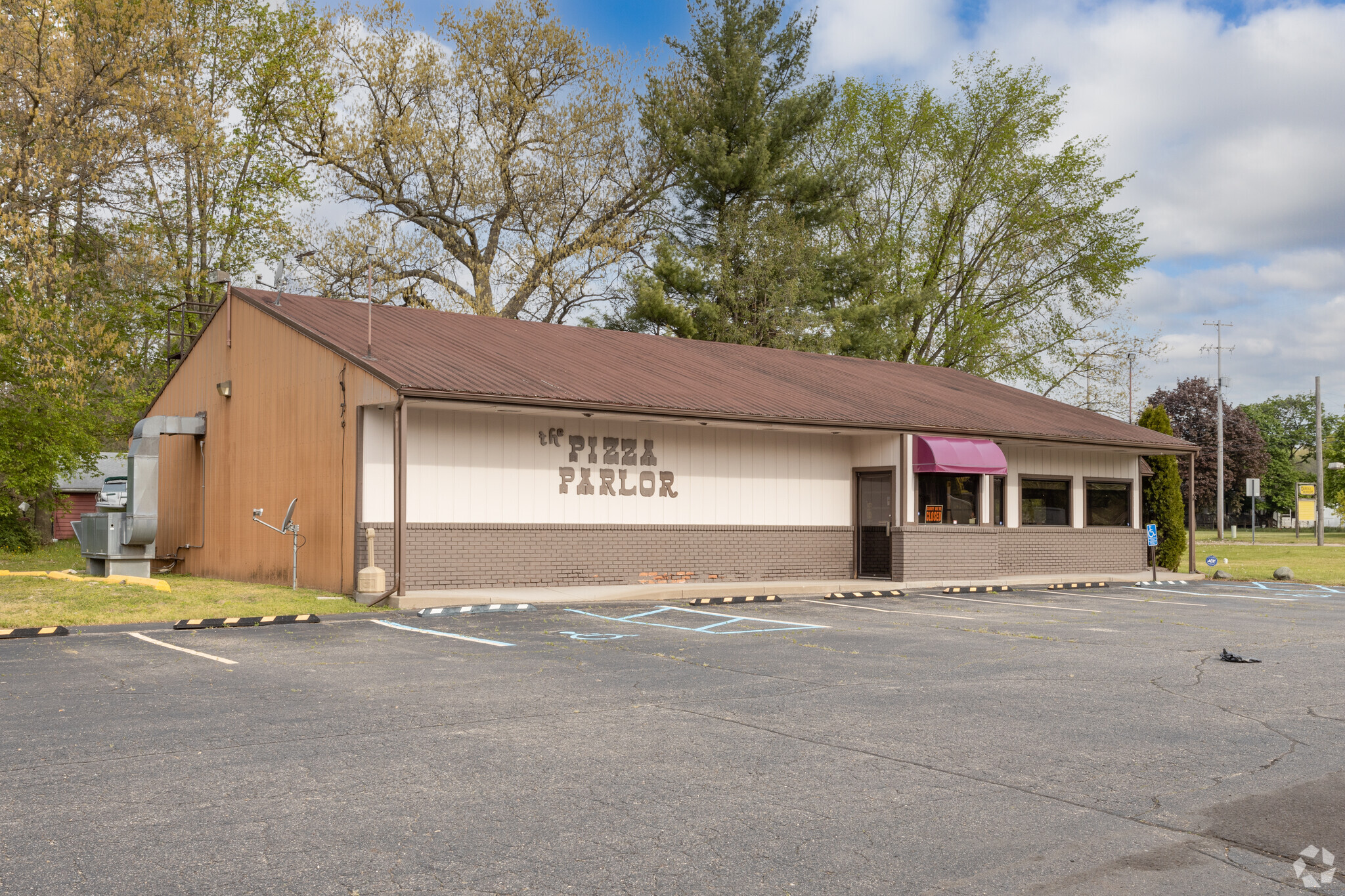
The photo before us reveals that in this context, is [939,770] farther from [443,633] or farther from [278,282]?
[278,282]

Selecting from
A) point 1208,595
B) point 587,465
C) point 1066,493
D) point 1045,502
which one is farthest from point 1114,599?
point 587,465

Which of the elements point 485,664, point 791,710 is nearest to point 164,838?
point 791,710

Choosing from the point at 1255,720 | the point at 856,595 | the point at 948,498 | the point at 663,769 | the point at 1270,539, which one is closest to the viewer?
the point at 663,769

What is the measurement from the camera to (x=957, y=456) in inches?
834

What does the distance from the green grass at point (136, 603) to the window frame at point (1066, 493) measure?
48.3 feet

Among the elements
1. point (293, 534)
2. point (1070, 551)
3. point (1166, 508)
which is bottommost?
point (1070, 551)

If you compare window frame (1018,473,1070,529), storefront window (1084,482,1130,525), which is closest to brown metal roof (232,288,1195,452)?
window frame (1018,473,1070,529)

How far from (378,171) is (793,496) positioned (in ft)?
68.9

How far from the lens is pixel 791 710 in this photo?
778 cm

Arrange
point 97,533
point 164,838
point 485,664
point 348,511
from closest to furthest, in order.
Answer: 1. point 164,838
2. point 485,664
3. point 348,511
4. point 97,533

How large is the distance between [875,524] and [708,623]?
8.42m

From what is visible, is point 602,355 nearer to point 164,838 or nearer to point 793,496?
point 793,496

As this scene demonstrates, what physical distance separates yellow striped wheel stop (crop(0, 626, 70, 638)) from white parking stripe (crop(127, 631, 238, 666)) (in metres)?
0.70

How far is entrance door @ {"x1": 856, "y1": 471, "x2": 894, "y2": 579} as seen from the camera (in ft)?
70.0
